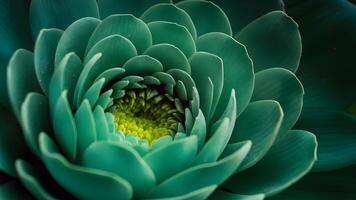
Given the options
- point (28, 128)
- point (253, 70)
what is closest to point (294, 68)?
point (253, 70)

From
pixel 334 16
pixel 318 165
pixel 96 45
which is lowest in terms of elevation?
pixel 318 165

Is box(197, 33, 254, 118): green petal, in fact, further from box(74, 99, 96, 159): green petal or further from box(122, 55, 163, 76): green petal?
box(74, 99, 96, 159): green petal

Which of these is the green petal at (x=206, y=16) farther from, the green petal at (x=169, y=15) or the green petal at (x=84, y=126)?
the green petal at (x=84, y=126)

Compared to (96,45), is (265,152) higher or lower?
lower

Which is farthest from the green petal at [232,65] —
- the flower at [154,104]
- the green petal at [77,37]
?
the green petal at [77,37]

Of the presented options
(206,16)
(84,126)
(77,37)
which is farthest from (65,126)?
(206,16)

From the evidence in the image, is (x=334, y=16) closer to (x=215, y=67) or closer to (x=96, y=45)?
(x=215, y=67)

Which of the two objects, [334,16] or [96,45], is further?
[334,16]
